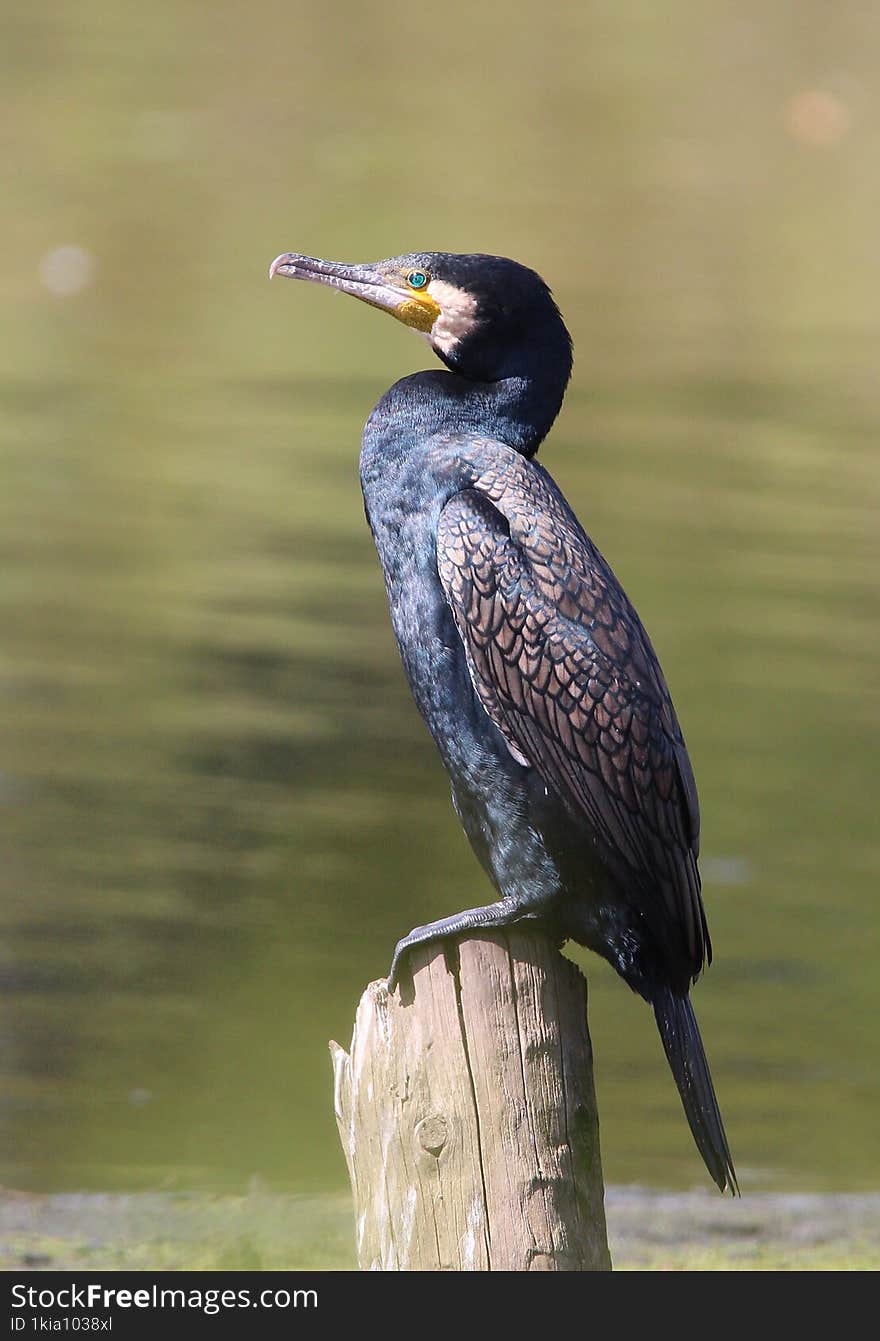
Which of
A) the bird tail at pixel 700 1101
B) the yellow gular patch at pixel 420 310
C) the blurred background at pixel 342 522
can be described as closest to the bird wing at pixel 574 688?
the bird tail at pixel 700 1101

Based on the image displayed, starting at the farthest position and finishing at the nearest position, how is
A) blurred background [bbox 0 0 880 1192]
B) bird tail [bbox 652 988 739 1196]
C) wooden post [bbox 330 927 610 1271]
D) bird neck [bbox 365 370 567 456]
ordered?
blurred background [bbox 0 0 880 1192] → bird neck [bbox 365 370 567 456] → bird tail [bbox 652 988 739 1196] → wooden post [bbox 330 927 610 1271]

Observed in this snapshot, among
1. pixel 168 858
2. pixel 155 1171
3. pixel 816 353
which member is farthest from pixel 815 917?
pixel 816 353

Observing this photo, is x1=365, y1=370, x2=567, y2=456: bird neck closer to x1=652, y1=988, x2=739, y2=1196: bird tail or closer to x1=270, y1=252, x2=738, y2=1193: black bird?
x1=270, y1=252, x2=738, y2=1193: black bird

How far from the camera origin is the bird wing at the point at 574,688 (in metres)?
3.37

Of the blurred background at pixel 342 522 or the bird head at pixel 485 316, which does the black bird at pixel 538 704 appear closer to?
the bird head at pixel 485 316

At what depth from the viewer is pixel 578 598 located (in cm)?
340

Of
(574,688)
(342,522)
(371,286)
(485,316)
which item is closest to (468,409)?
(485,316)

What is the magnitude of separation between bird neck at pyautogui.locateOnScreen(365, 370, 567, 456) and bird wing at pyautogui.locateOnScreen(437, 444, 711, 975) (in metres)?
0.23

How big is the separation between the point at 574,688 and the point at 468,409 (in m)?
0.58

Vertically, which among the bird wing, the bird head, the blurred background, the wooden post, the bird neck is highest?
the blurred background

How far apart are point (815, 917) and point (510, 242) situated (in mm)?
8574

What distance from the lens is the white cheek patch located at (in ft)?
11.9

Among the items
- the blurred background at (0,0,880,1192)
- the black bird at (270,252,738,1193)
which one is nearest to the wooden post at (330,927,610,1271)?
the black bird at (270,252,738,1193)

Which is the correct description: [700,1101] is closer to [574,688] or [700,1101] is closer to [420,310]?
[574,688]
